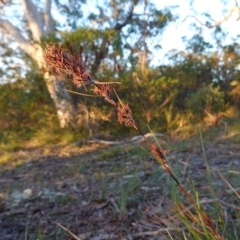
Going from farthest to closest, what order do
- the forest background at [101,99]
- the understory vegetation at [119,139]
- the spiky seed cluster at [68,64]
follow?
→ 1. the forest background at [101,99]
2. the understory vegetation at [119,139]
3. the spiky seed cluster at [68,64]

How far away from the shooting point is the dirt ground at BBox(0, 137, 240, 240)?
210 centimetres

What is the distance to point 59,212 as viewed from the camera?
100 inches

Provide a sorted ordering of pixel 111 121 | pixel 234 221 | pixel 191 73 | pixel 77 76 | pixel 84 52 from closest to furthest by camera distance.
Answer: pixel 77 76 → pixel 234 221 → pixel 84 52 → pixel 111 121 → pixel 191 73

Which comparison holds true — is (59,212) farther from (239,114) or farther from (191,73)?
(191,73)

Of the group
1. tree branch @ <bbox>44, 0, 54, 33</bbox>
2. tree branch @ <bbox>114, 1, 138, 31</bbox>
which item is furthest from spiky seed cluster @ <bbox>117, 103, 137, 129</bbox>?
tree branch @ <bbox>114, 1, 138, 31</bbox>

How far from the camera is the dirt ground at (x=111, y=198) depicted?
210 centimetres

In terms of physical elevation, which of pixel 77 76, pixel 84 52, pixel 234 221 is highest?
pixel 84 52

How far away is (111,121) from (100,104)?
468mm

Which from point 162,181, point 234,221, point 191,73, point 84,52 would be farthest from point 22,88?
point 234,221

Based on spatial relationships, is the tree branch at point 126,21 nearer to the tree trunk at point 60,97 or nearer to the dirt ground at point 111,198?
the tree trunk at point 60,97

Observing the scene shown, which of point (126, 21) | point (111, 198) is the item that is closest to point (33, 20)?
point (126, 21)

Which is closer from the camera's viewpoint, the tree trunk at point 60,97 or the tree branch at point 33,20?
the tree trunk at point 60,97

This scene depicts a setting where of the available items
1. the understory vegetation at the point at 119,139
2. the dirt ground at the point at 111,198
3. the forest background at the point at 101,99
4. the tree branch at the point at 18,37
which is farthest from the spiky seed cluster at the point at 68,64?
the tree branch at the point at 18,37

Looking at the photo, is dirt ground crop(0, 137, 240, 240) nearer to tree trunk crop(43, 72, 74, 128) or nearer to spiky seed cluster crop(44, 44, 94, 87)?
spiky seed cluster crop(44, 44, 94, 87)
